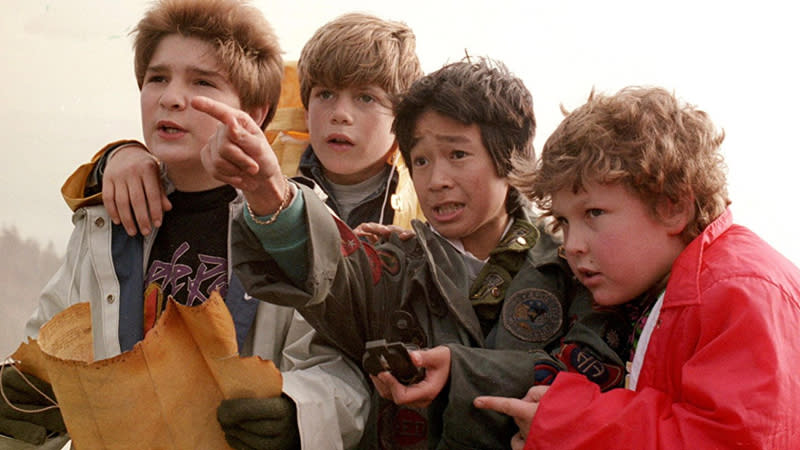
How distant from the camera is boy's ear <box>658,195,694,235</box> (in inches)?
68.2

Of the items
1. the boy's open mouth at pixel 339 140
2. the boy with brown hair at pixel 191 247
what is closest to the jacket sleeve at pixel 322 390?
the boy with brown hair at pixel 191 247

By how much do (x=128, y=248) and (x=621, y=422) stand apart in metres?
1.42

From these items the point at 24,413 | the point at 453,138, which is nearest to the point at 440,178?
the point at 453,138

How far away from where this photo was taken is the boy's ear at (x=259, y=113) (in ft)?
8.00

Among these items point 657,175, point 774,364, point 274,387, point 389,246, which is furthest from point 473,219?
point 774,364

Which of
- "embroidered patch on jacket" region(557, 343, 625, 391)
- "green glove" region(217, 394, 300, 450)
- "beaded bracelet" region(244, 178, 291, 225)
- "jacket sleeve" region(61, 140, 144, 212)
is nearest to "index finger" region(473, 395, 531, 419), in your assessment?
"embroidered patch on jacket" region(557, 343, 625, 391)

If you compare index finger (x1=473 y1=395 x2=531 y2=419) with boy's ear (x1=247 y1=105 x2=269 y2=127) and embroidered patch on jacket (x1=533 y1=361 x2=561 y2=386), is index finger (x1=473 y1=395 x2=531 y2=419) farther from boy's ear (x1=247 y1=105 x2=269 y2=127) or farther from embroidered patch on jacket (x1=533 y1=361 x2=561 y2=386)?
boy's ear (x1=247 y1=105 x2=269 y2=127)

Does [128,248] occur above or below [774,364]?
below

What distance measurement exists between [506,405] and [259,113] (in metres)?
1.28

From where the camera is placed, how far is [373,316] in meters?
1.96

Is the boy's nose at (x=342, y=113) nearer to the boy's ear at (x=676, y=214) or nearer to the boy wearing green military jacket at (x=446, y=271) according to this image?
the boy wearing green military jacket at (x=446, y=271)

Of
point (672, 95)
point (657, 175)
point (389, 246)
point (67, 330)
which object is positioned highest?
point (672, 95)

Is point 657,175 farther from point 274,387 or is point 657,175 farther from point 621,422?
point 274,387

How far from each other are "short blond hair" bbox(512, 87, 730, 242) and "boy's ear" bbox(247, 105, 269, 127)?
40.1 inches
